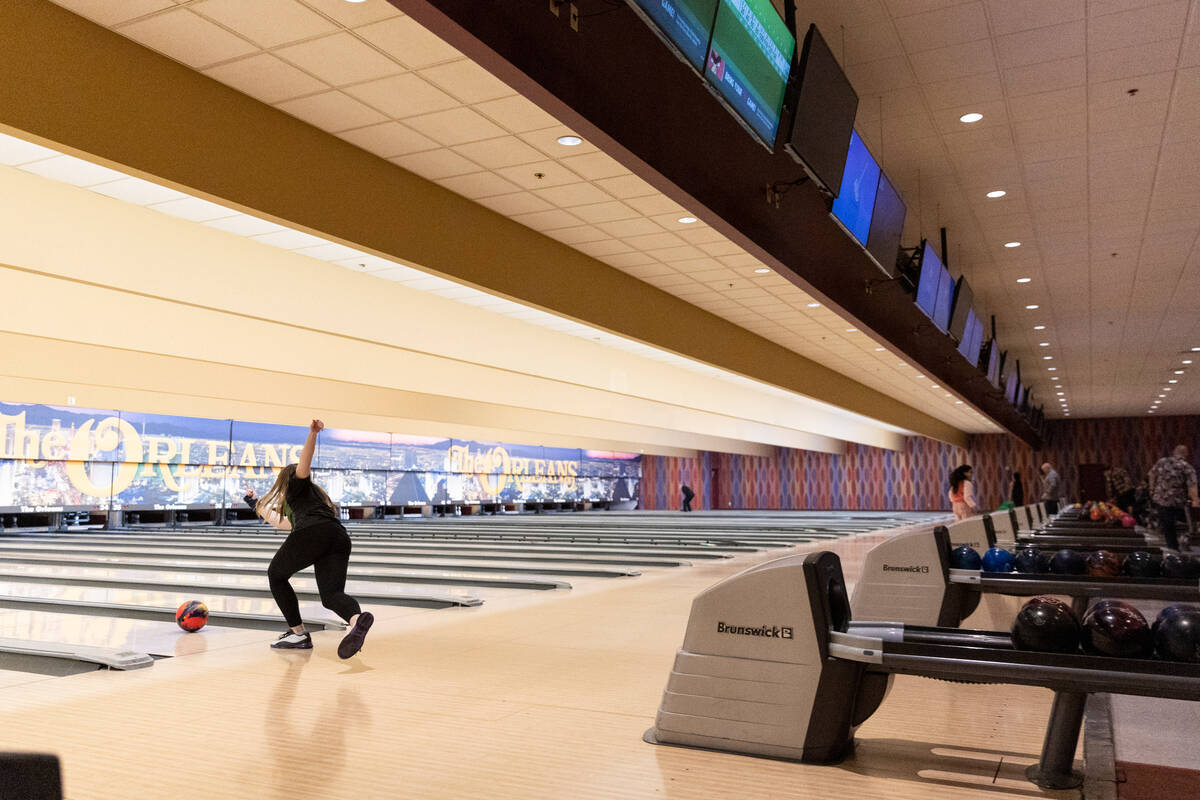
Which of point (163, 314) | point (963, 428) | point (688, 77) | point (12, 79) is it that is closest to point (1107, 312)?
point (688, 77)

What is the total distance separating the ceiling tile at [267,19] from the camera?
3963 millimetres

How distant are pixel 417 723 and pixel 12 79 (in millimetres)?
3129

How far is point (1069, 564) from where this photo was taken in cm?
436

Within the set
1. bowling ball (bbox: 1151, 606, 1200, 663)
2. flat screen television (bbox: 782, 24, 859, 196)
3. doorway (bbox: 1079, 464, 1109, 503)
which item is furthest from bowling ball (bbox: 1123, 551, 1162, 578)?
doorway (bbox: 1079, 464, 1109, 503)

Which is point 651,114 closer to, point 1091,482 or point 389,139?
point 389,139

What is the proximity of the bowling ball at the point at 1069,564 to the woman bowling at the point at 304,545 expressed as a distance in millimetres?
3431

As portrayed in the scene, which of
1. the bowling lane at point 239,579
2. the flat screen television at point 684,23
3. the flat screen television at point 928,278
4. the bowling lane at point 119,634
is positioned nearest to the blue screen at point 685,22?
the flat screen television at point 684,23

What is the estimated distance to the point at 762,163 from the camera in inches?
185

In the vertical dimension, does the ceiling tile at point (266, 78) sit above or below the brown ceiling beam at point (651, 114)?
above

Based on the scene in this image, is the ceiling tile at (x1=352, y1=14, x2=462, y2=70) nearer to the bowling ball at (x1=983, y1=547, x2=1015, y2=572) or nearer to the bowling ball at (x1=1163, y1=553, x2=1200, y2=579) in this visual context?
the bowling ball at (x1=983, y1=547, x2=1015, y2=572)

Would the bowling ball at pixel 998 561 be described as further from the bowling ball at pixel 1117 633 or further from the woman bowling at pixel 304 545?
the woman bowling at pixel 304 545

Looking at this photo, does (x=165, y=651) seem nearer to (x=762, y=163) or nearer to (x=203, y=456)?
(x=762, y=163)

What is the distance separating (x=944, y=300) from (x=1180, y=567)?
4.81 meters

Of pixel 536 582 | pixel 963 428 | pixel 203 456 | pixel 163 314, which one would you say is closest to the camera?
pixel 536 582
